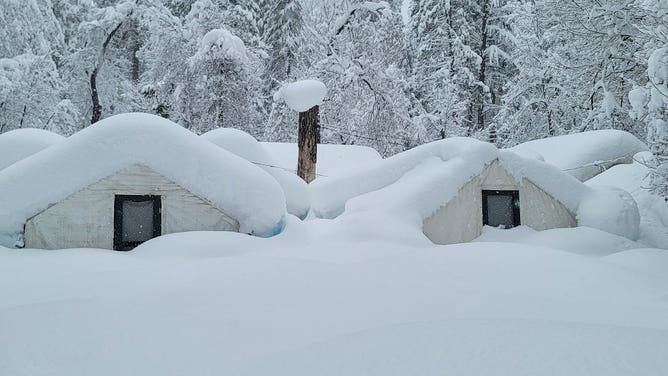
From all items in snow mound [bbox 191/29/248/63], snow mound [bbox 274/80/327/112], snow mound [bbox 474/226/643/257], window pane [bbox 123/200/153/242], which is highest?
snow mound [bbox 191/29/248/63]

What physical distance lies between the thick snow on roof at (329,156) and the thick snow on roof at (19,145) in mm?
6104

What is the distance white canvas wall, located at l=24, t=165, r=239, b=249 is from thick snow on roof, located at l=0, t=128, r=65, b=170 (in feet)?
10.3

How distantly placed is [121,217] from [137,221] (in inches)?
9.8

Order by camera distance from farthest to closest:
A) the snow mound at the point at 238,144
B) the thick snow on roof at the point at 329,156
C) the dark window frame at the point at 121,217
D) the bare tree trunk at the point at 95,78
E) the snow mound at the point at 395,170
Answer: the bare tree trunk at the point at 95,78
the thick snow on roof at the point at 329,156
the snow mound at the point at 238,144
the snow mound at the point at 395,170
the dark window frame at the point at 121,217

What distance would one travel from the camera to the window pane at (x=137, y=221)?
6969 millimetres

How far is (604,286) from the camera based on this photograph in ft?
14.9

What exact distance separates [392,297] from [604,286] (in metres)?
2.40

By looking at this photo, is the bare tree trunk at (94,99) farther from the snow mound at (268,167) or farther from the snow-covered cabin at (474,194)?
the snow-covered cabin at (474,194)

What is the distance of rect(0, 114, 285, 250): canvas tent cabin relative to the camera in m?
6.39

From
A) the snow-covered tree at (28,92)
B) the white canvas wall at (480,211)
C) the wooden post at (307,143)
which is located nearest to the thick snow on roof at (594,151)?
the white canvas wall at (480,211)

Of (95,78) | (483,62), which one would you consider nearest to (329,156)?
(95,78)

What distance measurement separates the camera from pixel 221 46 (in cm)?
1711

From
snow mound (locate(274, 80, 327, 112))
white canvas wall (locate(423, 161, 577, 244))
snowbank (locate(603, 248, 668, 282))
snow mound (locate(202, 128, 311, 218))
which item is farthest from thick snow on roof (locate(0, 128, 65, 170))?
snowbank (locate(603, 248, 668, 282))

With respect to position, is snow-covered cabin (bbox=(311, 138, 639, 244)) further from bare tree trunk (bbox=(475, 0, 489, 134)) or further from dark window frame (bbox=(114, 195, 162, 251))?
bare tree trunk (bbox=(475, 0, 489, 134))
